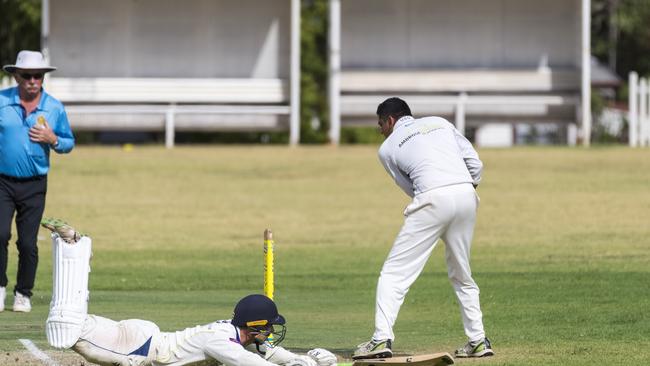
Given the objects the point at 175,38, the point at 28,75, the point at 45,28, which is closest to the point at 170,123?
the point at 175,38

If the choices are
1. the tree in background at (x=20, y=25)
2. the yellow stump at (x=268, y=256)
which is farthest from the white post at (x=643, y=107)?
the yellow stump at (x=268, y=256)

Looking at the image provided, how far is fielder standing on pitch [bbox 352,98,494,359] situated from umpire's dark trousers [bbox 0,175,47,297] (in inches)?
173

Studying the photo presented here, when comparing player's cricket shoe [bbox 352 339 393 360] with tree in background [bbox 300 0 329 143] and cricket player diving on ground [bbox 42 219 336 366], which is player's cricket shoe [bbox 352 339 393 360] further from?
tree in background [bbox 300 0 329 143]

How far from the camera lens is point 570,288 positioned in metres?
17.3

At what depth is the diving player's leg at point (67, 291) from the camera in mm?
10516

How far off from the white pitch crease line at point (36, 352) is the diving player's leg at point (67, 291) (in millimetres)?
1138

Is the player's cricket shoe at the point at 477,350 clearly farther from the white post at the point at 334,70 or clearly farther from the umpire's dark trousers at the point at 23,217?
the white post at the point at 334,70

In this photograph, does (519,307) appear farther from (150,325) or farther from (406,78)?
(406,78)

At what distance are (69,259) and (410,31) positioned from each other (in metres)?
24.5

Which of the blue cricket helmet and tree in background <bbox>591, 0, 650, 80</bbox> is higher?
tree in background <bbox>591, 0, 650, 80</bbox>

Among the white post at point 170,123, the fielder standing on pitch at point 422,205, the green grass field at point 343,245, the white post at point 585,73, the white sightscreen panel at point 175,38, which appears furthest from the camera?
the white sightscreen panel at point 175,38

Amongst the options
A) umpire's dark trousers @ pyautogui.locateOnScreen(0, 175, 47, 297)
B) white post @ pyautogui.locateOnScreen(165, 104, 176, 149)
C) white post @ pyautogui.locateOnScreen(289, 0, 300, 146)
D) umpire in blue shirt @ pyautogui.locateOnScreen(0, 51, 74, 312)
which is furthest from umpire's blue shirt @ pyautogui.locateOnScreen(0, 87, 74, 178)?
white post @ pyautogui.locateOnScreen(289, 0, 300, 146)

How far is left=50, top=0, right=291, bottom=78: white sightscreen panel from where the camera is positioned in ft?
109

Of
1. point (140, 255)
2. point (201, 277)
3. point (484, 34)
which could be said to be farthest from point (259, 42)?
point (201, 277)
